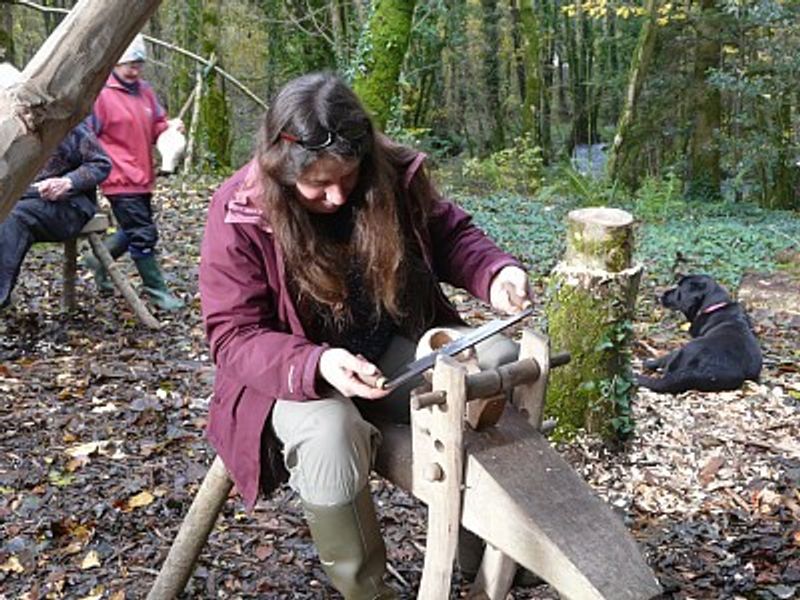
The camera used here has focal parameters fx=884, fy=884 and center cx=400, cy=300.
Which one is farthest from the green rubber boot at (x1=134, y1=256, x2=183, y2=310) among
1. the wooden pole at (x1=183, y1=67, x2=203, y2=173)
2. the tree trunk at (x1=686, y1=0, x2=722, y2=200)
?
the tree trunk at (x1=686, y1=0, x2=722, y2=200)

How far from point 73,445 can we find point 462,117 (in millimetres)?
19995


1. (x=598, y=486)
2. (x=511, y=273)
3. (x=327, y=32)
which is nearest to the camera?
(x=511, y=273)

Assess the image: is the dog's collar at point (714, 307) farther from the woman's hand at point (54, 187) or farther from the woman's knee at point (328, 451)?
the woman's hand at point (54, 187)

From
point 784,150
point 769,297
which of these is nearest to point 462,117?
point 784,150

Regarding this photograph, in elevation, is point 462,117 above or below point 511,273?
below

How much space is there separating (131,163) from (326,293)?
3790mm

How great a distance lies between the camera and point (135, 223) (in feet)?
19.1

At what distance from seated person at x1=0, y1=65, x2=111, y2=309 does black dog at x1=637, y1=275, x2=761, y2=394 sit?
10.9 feet

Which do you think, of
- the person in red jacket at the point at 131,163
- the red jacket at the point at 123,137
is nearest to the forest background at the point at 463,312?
the person in red jacket at the point at 131,163

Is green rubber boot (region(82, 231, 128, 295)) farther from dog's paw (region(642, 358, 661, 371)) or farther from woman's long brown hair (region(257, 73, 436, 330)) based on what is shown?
woman's long brown hair (region(257, 73, 436, 330))

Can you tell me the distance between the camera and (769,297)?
22.6 ft

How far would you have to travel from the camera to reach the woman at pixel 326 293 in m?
2.27

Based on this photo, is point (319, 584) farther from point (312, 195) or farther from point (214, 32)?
point (214, 32)

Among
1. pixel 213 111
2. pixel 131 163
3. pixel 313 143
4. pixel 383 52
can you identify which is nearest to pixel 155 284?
pixel 131 163
